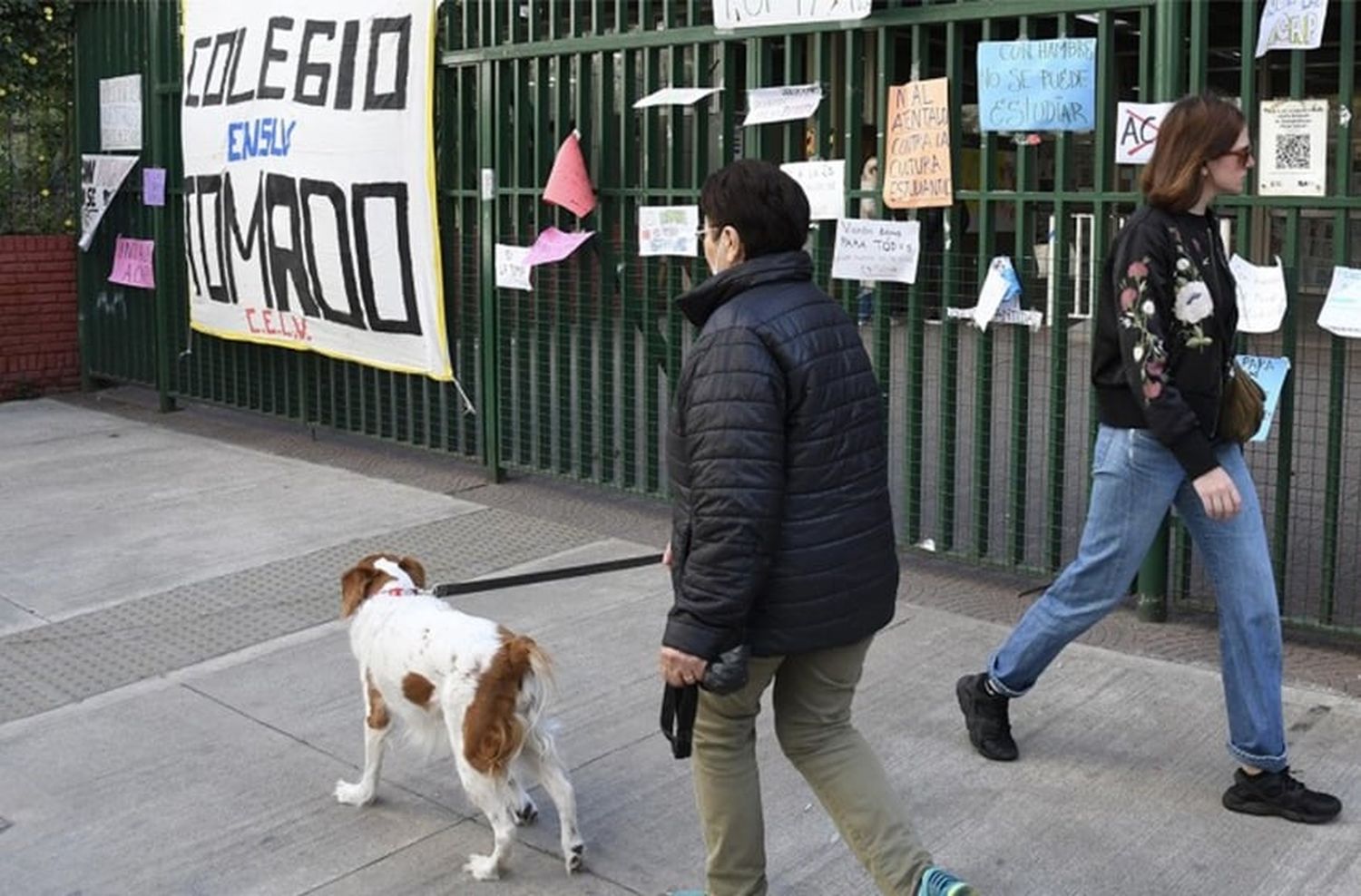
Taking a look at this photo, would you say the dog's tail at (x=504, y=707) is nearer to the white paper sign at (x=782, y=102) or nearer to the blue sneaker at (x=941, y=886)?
the blue sneaker at (x=941, y=886)

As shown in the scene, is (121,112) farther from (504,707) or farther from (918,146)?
(504,707)

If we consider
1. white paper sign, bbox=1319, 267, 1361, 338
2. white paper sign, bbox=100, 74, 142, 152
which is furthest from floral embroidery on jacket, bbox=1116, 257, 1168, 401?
white paper sign, bbox=100, 74, 142, 152

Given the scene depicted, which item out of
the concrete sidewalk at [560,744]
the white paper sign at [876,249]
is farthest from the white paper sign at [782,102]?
the concrete sidewalk at [560,744]

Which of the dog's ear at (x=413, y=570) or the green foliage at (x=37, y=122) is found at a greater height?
the green foliage at (x=37, y=122)

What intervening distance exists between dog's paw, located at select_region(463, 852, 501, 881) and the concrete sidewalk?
4cm

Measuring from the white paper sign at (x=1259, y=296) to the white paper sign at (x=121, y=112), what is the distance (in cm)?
839

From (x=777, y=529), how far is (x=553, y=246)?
4856 millimetres

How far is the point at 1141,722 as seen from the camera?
4.89 metres

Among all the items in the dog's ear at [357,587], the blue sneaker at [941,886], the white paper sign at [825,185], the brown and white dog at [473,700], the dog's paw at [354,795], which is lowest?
the dog's paw at [354,795]

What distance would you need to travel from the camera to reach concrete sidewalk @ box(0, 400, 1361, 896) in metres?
4.05

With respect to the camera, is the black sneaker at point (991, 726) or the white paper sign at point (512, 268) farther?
the white paper sign at point (512, 268)

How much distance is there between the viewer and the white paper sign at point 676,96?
700cm

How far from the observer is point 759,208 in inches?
130

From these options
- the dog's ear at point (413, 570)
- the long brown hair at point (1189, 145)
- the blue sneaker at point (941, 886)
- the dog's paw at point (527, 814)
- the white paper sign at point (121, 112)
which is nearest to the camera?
the blue sneaker at point (941, 886)
